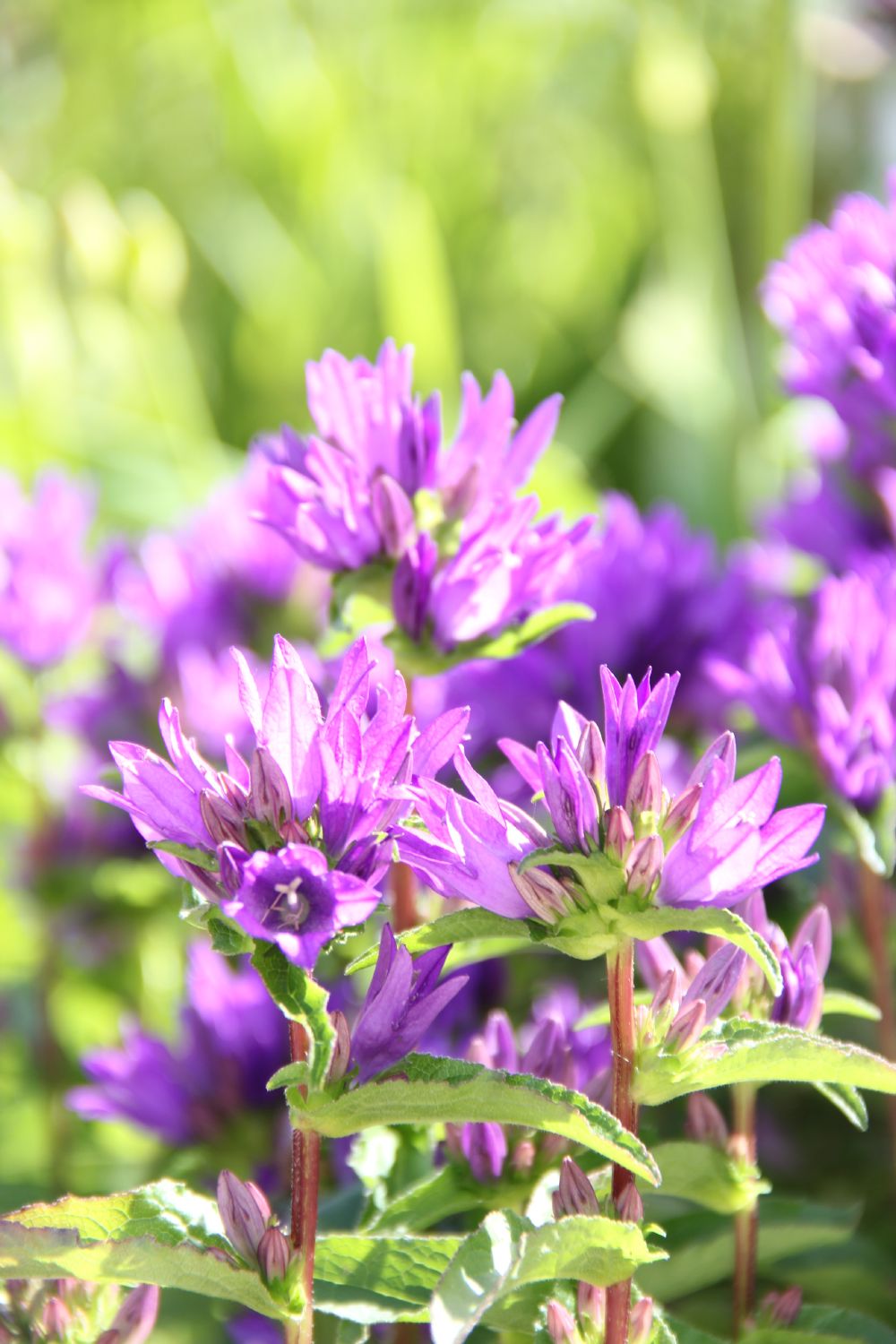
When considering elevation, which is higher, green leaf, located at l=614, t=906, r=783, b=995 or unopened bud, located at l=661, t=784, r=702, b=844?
unopened bud, located at l=661, t=784, r=702, b=844

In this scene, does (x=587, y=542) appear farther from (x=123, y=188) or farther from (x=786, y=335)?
(x=123, y=188)

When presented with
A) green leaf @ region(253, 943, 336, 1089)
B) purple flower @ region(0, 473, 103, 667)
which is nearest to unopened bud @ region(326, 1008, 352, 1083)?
green leaf @ region(253, 943, 336, 1089)

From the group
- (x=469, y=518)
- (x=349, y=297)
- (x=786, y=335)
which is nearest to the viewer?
(x=469, y=518)

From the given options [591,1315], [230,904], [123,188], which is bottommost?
[591,1315]

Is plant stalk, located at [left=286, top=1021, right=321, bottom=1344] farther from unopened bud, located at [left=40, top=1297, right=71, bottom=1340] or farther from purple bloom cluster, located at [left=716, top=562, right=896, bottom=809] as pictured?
purple bloom cluster, located at [left=716, top=562, right=896, bottom=809]

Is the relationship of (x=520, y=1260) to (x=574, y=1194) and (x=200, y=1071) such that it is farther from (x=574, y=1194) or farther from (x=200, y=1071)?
(x=200, y=1071)

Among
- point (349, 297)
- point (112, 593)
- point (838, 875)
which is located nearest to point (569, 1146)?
point (838, 875)
